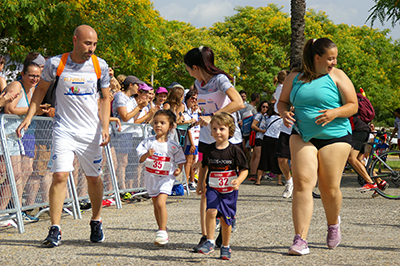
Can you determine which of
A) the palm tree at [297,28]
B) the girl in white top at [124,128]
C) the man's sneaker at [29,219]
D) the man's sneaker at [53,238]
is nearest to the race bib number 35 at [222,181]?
the man's sneaker at [53,238]

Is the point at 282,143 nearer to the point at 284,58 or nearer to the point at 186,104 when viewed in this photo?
the point at 186,104

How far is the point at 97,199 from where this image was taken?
5699 millimetres

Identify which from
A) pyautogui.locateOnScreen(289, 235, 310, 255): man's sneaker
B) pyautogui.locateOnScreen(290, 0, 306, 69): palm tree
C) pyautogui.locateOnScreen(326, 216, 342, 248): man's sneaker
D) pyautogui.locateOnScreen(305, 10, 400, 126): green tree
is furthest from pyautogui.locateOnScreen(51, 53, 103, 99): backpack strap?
pyautogui.locateOnScreen(305, 10, 400, 126): green tree

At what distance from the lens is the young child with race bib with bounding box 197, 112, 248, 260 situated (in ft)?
15.6

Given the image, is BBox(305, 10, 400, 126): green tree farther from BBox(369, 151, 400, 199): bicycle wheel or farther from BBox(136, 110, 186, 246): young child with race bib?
BBox(136, 110, 186, 246): young child with race bib

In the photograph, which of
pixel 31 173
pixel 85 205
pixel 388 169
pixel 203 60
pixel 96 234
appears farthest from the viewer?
pixel 388 169

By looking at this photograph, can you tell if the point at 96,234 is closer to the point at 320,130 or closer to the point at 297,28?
the point at 320,130

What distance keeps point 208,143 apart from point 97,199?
1.33 m

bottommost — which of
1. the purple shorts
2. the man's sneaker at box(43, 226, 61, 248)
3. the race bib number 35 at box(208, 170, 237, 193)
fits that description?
the man's sneaker at box(43, 226, 61, 248)

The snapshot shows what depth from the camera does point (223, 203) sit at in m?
4.79

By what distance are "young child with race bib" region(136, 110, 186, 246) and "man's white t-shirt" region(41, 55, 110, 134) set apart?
0.63 meters

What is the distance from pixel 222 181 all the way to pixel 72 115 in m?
1.68

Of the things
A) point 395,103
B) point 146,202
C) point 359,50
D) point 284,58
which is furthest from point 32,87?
point 395,103

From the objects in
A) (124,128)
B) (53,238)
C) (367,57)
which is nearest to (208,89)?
(53,238)
